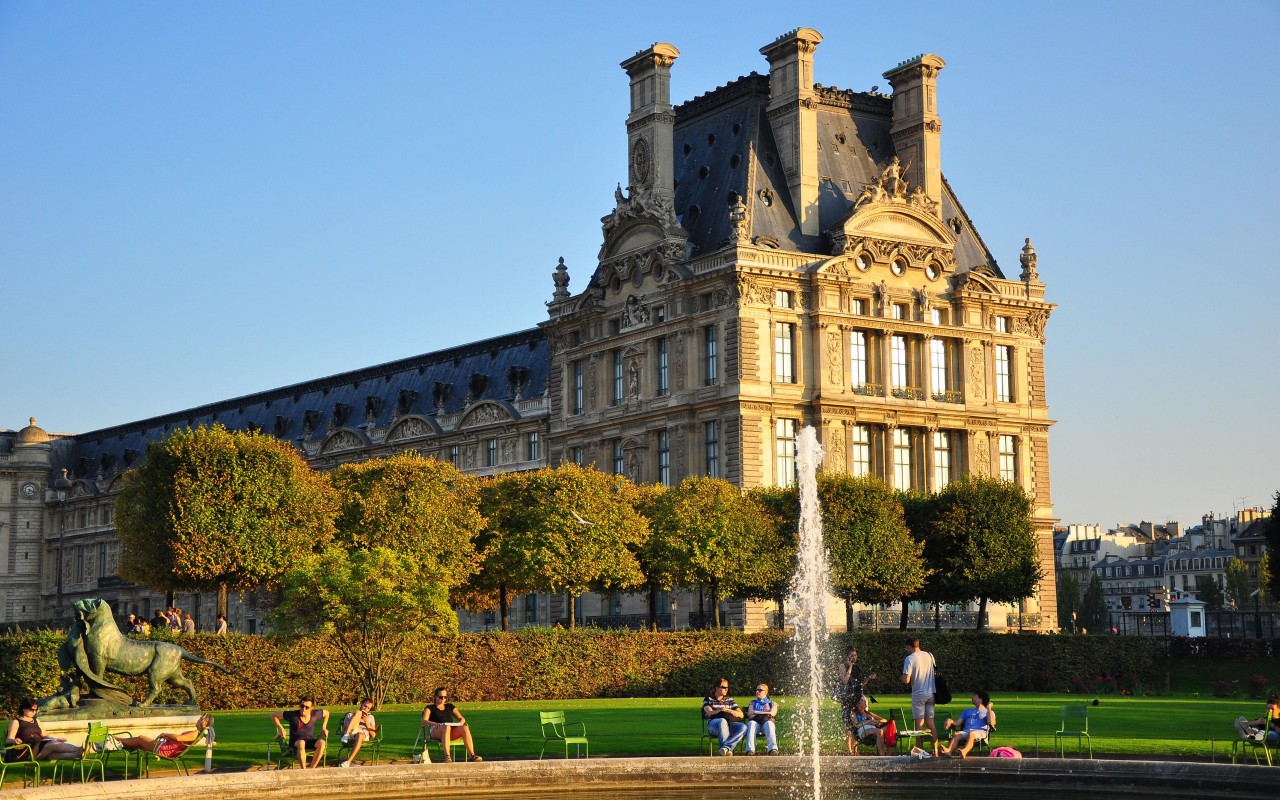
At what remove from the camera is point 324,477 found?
195 feet

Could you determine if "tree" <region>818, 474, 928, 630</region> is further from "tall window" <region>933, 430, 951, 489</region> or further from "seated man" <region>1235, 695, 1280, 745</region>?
"seated man" <region>1235, 695, 1280, 745</region>

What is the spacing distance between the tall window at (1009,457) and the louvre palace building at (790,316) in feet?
0.27

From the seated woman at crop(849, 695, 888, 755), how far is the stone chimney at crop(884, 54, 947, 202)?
150 feet

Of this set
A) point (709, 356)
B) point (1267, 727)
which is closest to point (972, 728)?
point (1267, 727)

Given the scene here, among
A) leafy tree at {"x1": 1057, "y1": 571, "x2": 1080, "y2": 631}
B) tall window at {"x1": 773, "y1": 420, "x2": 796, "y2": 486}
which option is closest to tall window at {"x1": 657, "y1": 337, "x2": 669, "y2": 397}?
tall window at {"x1": 773, "y1": 420, "x2": 796, "y2": 486}

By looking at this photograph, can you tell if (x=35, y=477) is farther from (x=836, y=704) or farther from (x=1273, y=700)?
(x=1273, y=700)

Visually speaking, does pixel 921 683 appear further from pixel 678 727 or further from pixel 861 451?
pixel 861 451

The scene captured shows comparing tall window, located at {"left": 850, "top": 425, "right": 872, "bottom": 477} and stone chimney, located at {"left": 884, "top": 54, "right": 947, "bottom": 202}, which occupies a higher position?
stone chimney, located at {"left": 884, "top": 54, "right": 947, "bottom": 202}

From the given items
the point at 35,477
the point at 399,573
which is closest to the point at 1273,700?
the point at 399,573

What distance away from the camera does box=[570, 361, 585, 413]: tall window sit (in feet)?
246

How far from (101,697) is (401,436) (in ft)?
206

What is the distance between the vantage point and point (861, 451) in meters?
68.4

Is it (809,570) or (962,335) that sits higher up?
(962,335)

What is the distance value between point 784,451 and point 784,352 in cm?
371
